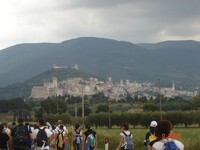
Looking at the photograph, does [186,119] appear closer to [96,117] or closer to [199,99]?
[96,117]

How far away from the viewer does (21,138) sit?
47.0 feet

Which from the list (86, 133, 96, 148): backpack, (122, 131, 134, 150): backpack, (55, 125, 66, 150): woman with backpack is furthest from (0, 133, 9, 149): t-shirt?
(55, 125, 66, 150): woman with backpack

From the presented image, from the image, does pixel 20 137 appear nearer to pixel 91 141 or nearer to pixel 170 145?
pixel 91 141

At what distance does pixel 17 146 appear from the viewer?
14.4 metres

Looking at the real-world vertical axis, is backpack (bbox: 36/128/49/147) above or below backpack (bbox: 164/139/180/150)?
below

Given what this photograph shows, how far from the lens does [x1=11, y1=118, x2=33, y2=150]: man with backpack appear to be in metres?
14.3

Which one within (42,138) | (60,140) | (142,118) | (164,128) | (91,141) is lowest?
(142,118)

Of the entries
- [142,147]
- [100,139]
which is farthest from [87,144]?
[100,139]

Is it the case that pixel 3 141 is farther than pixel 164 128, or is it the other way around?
pixel 3 141

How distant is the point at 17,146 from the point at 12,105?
516 ft

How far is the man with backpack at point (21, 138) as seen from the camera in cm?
1433

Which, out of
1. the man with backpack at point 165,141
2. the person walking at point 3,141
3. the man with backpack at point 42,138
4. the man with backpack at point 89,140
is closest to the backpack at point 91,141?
the man with backpack at point 89,140

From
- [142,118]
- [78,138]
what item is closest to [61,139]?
[78,138]

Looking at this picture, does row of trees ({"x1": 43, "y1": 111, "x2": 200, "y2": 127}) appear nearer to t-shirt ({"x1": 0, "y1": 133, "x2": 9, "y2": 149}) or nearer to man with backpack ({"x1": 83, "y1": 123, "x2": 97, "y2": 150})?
man with backpack ({"x1": 83, "y1": 123, "x2": 97, "y2": 150})
